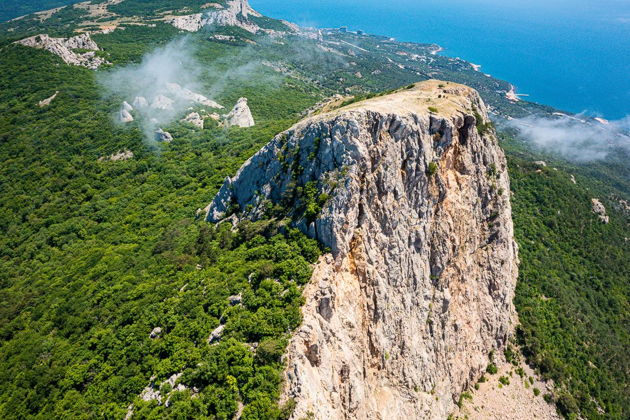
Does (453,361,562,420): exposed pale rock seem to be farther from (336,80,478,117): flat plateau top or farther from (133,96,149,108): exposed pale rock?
(133,96,149,108): exposed pale rock

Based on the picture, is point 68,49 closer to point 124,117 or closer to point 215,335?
point 124,117

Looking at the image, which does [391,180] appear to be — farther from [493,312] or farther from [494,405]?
[494,405]

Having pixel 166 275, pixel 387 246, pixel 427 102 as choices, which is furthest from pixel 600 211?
pixel 166 275

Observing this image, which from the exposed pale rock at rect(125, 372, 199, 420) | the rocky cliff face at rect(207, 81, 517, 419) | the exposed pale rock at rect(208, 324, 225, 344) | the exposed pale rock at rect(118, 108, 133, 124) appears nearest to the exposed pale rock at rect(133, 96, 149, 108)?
the exposed pale rock at rect(118, 108, 133, 124)

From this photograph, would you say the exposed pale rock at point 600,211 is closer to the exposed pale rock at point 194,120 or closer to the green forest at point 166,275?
the green forest at point 166,275

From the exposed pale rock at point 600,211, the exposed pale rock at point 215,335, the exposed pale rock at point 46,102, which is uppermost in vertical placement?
the exposed pale rock at point 215,335

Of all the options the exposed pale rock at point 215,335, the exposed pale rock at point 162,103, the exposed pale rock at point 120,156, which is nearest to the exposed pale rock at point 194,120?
the exposed pale rock at point 162,103
